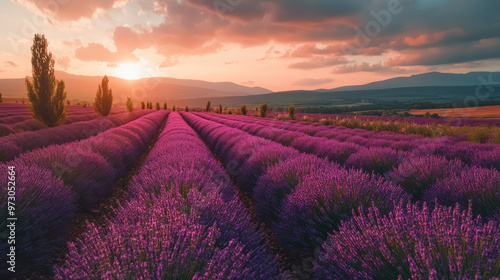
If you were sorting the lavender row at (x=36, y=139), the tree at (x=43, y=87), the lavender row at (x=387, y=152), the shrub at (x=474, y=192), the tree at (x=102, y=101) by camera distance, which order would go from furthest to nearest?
the tree at (x=102, y=101) → the tree at (x=43, y=87) → the lavender row at (x=36, y=139) → the lavender row at (x=387, y=152) → the shrub at (x=474, y=192)

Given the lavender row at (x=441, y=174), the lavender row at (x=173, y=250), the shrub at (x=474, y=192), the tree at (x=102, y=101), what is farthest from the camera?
the tree at (x=102, y=101)

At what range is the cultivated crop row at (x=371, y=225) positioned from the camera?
1.53m

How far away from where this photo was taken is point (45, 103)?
14719 mm

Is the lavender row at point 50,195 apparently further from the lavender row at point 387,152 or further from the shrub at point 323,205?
the lavender row at point 387,152

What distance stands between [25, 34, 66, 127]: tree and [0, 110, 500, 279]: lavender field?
31.9 feet

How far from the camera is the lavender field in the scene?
4.98 feet

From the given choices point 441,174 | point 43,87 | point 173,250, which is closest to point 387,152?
point 441,174

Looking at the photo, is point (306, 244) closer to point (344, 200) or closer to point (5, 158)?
point (344, 200)

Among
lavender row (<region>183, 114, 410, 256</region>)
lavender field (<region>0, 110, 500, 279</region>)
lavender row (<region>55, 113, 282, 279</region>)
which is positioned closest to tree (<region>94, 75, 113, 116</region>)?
lavender field (<region>0, 110, 500, 279</region>)

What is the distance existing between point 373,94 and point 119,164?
7078 inches

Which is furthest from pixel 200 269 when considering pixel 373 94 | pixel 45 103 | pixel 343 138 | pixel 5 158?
pixel 373 94

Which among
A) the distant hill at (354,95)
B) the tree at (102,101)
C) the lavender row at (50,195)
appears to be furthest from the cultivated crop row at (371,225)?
the distant hill at (354,95)

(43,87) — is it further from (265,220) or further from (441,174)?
(441,174)

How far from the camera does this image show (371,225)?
2146 millimetres
